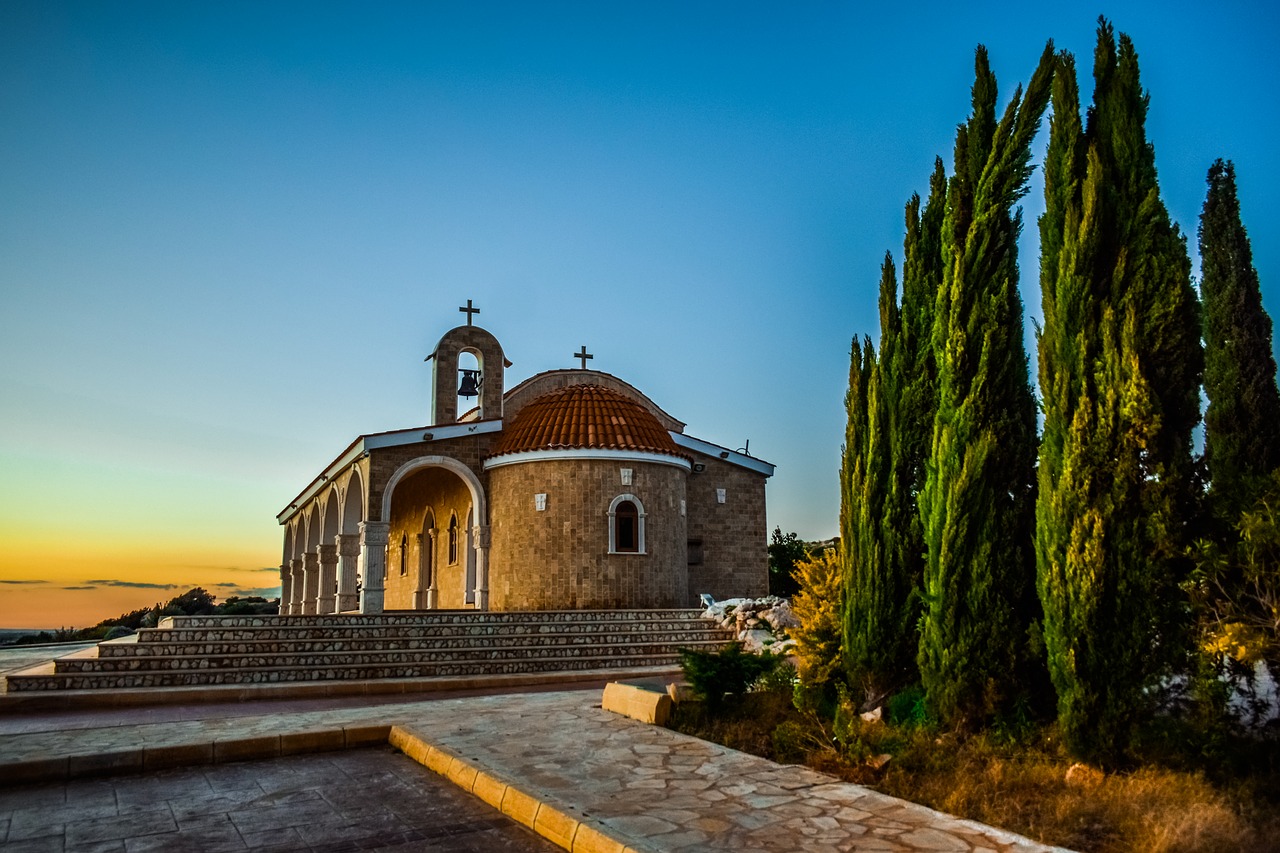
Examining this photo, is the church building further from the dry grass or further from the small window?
the dry grass

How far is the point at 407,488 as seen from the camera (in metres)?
25.7

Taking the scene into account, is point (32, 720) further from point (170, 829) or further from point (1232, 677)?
point (1232, 677)

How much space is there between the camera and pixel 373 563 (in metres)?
18.1

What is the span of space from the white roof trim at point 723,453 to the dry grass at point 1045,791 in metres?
14.7

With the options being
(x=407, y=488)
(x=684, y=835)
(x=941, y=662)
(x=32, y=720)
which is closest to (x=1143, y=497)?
→ (x=941, y=662)

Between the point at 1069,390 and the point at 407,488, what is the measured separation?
71.8ft

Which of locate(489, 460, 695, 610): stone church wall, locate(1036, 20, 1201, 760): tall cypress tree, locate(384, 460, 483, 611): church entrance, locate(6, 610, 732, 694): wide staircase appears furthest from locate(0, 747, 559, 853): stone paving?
locate(384, 460, 483, 611): church entrance

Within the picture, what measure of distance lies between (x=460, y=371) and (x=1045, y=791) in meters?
18.6

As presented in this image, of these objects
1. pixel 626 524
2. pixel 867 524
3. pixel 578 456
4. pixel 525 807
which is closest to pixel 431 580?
pixel 626 524

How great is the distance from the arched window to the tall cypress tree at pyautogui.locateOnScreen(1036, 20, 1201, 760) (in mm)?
13293

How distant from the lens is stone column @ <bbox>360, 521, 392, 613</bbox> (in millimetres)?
17516

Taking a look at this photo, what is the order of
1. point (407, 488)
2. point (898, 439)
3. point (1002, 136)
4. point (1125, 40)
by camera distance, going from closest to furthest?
point (1125, 40)
point (1002, 136)
point (898, 439)
point (407, 488)

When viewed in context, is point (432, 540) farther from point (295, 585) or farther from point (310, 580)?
point (295, 585)

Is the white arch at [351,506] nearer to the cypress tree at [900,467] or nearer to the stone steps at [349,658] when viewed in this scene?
the stone steps at [349,658]
